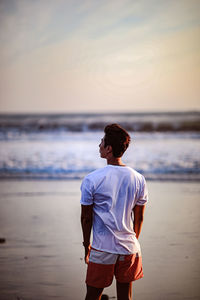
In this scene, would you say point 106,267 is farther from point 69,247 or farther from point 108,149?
point 69,247

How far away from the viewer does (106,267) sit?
206cm

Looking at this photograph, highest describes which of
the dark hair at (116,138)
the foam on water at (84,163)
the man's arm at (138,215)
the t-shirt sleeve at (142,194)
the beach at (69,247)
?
the dark hair at (116,138)

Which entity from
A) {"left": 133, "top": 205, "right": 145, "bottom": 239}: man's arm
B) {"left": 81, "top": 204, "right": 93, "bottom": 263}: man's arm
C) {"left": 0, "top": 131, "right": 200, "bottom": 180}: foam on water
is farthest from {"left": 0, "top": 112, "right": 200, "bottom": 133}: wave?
{"left": 81, "top": 204, "right": 93, "bottom": 263}: man's arm

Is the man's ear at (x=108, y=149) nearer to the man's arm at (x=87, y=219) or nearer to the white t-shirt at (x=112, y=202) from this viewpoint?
the white t-shirt at (x=112, y=202)

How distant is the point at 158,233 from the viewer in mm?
4363

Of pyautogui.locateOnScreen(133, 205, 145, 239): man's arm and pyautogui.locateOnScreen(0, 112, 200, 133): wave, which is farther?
pyautogui.locateOnScreen(0, 112, 200, 133): wave

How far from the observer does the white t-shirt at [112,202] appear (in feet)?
6.56

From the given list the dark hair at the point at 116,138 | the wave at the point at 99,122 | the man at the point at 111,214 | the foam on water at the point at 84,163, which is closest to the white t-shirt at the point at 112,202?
the man at the point at 111,214

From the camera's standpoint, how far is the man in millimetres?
2008

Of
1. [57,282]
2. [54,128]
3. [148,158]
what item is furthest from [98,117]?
[57,282]

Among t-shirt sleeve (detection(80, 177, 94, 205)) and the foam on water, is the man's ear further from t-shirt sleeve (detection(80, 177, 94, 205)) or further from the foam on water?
the foam on water

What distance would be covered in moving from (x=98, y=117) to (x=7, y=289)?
25260mm

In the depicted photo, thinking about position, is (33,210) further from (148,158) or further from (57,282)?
(148,158)

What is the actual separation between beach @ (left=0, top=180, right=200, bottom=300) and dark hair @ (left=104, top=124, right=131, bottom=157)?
1369 mm
